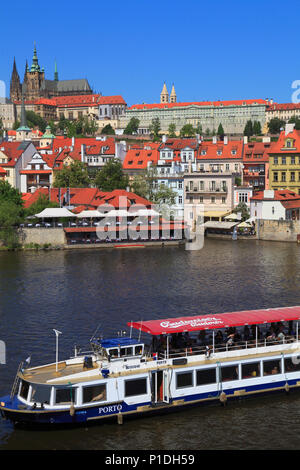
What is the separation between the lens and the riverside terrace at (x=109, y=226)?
70.4 m

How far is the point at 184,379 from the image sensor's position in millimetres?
24719

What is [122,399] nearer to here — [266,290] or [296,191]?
[266,290]

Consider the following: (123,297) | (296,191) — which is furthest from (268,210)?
(123,297)

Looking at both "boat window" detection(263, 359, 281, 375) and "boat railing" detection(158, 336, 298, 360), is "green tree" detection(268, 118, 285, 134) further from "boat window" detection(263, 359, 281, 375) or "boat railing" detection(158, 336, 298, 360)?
"boat window" detection(263, 359, 281, 375)

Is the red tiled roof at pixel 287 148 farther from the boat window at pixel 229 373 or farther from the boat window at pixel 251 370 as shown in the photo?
the boat window at pixel 229 373

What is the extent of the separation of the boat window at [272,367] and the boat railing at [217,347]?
809 millimetres

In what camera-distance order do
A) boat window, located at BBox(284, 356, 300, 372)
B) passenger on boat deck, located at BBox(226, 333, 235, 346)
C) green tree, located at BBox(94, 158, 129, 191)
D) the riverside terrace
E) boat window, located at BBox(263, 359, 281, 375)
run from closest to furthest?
boat window, located at BBox(263, 359, 281, 375)
passenger on boat deck, located at BBox(226, 333, 235, 346)
boat window, located at BBox(284, 356, 300, 372)
the riverside terrace
green tree, located at BBox(94, 158, 129, 191)

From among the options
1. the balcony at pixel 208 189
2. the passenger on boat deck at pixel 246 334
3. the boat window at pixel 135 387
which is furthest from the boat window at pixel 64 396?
the balcony at pixel 208 189

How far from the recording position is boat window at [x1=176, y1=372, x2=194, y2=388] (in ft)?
80.7

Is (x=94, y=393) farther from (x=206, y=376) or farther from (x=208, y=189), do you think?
(x=208, y=189)

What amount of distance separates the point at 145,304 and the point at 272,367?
15.1 m

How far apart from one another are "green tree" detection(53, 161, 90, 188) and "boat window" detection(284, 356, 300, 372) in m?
64.1

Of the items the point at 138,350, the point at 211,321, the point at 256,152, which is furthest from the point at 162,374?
the point at 256,152

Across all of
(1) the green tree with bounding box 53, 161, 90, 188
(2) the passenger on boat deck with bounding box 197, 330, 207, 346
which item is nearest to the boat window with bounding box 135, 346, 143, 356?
(2) the passenger on boat deck with bounding box 197, 330, 207, 346
